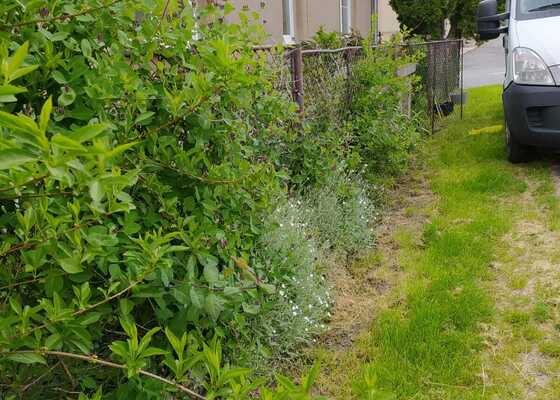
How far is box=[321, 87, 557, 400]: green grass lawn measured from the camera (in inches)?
99.9

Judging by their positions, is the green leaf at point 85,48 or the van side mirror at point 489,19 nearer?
the green leaf at point 85,48

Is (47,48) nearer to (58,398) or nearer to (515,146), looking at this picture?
(58,398)

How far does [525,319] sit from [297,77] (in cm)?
241

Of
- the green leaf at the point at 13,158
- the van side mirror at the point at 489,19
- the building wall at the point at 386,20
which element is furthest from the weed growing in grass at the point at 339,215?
the building wall at the point at 386,20

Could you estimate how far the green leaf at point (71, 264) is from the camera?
1.28 m

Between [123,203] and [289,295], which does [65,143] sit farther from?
[289,295]

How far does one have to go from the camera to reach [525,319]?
3.03 m

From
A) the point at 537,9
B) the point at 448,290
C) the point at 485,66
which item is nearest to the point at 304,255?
the point at 448,290

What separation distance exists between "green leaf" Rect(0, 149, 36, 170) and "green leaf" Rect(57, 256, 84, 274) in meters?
0.53

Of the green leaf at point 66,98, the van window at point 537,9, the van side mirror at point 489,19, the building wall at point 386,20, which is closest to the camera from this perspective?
the green leaf at point 66,98

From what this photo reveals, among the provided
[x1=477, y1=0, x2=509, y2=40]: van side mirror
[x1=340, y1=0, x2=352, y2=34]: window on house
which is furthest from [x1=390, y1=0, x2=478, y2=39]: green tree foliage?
[x1=477, y1=0, x2=509, y2=40]: van side mirror

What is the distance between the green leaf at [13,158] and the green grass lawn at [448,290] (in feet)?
2.91

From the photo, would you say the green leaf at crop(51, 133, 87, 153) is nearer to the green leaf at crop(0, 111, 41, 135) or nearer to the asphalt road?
the green leaf at crop(0, 111, 41, 135)

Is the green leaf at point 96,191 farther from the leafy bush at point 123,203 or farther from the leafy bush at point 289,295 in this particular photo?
the leafy bush at point 289,295
